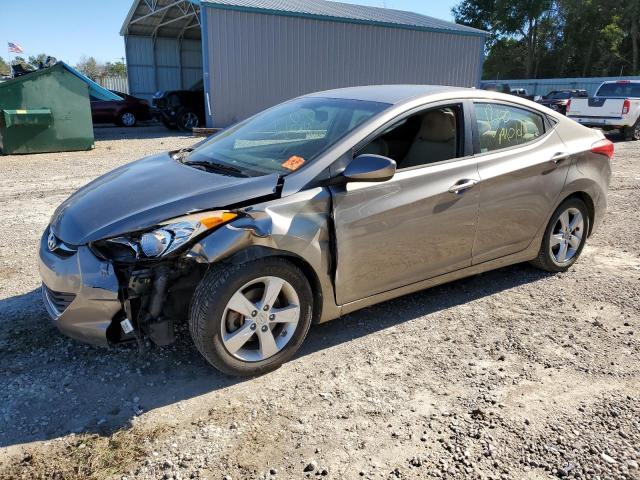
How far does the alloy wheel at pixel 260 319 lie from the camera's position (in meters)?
2.99

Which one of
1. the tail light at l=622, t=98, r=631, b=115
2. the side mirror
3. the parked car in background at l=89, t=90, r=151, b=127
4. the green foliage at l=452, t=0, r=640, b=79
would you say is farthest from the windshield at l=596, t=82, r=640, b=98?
the green foliage at l=452, t=0, r=640, b=79

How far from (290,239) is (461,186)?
1408 millimetres

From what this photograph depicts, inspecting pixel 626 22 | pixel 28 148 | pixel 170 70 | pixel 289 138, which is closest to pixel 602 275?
pixel 289 138

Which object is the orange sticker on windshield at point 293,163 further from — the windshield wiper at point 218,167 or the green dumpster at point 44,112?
the green dumpster at point 44,112

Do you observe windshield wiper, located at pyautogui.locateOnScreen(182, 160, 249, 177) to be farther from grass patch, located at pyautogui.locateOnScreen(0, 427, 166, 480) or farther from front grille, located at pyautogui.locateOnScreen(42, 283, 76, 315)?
grass patch, located at pyautogui.locateOnScreen(0, 427, 166, 480)

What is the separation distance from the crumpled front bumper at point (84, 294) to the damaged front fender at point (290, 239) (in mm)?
475

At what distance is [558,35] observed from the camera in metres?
46.3

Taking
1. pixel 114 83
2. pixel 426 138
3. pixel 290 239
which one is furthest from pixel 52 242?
pixel 114 83

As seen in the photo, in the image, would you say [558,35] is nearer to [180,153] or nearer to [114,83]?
[114,83]

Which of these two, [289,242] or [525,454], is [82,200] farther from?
[525,454]

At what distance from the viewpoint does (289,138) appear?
381 cm

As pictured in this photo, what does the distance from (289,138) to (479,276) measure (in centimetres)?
220

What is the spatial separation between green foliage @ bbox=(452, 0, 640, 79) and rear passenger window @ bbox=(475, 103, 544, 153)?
4154cm

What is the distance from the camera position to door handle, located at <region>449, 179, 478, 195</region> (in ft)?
12.2
